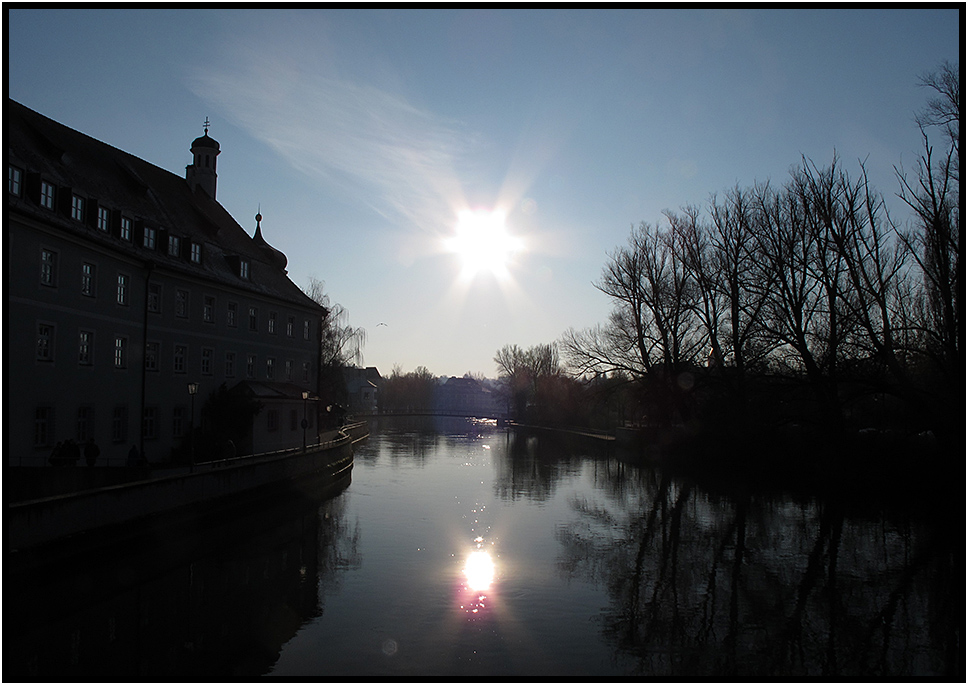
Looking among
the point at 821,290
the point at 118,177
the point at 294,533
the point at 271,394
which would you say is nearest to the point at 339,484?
the point at 271,394

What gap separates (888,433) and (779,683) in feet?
78.9

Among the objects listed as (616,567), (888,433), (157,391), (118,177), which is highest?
(118,177)

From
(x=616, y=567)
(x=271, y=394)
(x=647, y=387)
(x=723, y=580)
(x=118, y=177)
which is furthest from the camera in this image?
(x=647, y=387)

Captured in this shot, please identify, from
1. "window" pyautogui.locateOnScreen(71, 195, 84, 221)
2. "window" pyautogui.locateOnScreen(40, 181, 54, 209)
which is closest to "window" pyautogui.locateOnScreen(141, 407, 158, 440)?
"window" pyautogui.locateOnScreen(71, 195, 84, 221)

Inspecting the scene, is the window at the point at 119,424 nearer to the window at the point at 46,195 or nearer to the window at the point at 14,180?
the window at the point at 46,195

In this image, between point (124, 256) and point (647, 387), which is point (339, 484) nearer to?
point (124, 256)

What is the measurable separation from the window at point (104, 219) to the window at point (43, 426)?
22.5ft

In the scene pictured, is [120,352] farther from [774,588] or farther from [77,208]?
[774,588]

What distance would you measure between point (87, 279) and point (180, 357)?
22.6 feet

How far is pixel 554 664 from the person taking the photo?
10.9 metres

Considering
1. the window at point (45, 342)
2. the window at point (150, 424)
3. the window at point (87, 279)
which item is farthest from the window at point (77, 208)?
the window at point (150, 424)

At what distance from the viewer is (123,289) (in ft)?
88.3

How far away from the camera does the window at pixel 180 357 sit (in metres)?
30.6

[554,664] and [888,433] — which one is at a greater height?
[888,433]
